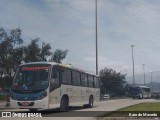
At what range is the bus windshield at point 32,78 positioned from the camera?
21844 millimetres

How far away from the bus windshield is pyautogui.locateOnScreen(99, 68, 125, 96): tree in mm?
83535

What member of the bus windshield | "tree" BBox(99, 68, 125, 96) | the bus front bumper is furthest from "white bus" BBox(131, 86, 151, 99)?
the bus front bumper

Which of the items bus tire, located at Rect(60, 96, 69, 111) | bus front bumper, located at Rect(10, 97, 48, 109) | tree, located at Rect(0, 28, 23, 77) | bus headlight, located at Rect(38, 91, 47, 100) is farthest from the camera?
tree, located at Rect(0, 28, 23, 77)

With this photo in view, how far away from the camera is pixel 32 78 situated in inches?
867

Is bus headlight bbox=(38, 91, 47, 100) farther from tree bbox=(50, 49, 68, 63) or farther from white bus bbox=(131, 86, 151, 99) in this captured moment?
white bus bbox=(131, 86, 151, 99)

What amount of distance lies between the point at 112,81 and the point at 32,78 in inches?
3446

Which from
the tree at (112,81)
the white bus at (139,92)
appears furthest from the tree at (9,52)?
the tree at (112,81)

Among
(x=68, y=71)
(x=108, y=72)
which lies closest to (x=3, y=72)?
(x=68, y=71)

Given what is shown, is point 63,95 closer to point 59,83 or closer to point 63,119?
point 59,83

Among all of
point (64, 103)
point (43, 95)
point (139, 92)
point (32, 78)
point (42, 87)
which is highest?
point (32, 78)

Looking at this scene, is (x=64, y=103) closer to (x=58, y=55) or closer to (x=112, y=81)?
(x=58, y=55)

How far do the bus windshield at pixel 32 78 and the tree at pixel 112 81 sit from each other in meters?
83.5

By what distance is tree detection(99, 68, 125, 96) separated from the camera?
10781 cm

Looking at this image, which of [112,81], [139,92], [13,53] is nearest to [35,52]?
[13,53]
